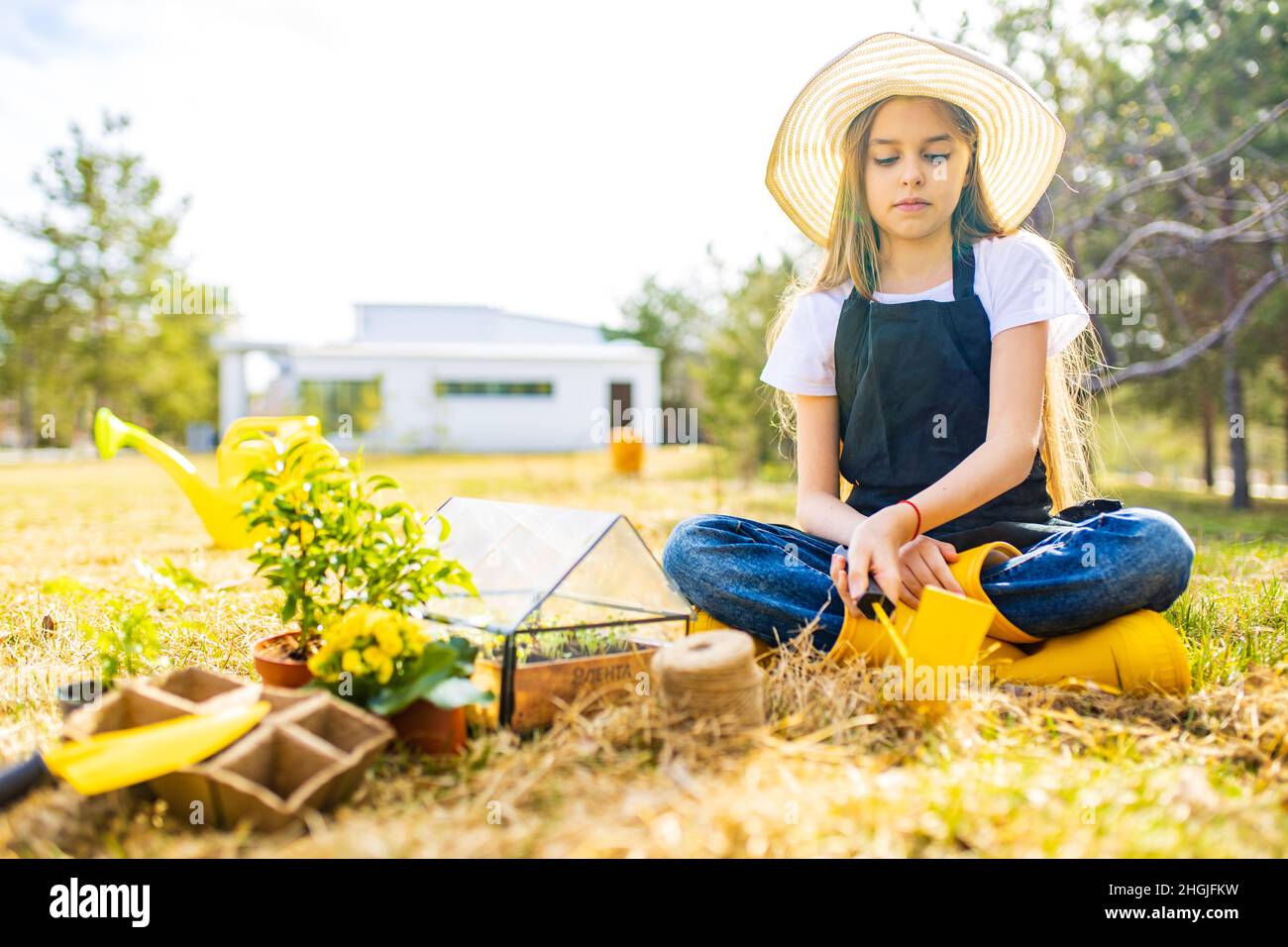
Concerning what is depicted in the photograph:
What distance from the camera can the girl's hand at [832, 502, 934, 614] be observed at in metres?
1.94

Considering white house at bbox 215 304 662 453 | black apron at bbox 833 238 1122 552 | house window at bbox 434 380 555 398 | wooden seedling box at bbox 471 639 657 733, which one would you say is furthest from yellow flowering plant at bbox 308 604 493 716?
house window at bbox 434 380 555 398

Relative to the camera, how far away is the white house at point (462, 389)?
64.3 feet

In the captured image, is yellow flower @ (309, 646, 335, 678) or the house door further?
the house door

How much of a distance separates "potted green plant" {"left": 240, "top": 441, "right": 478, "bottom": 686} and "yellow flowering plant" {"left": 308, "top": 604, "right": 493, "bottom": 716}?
13 cm

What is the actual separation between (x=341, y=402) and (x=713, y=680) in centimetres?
1925

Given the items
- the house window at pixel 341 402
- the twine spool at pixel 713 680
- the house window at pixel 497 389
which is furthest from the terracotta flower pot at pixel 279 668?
the house window at pixel 497 389

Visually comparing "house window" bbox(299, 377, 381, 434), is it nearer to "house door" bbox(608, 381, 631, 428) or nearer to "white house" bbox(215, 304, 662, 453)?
"white house" bbox(215, 304, 662, 453)

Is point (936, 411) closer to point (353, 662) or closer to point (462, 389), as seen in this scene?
point (353, 662)

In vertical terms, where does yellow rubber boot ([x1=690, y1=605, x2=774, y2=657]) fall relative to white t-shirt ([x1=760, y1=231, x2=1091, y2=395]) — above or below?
below

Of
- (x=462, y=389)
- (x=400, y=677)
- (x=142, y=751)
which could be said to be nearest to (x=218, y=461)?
(x=400, y=677)

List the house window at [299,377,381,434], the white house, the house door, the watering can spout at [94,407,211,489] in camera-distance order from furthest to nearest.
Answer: the house door, the white house, the house window at [299,377,381,434], the watering can spout at [94,407,211,489]

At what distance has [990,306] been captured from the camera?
234 centimetres
